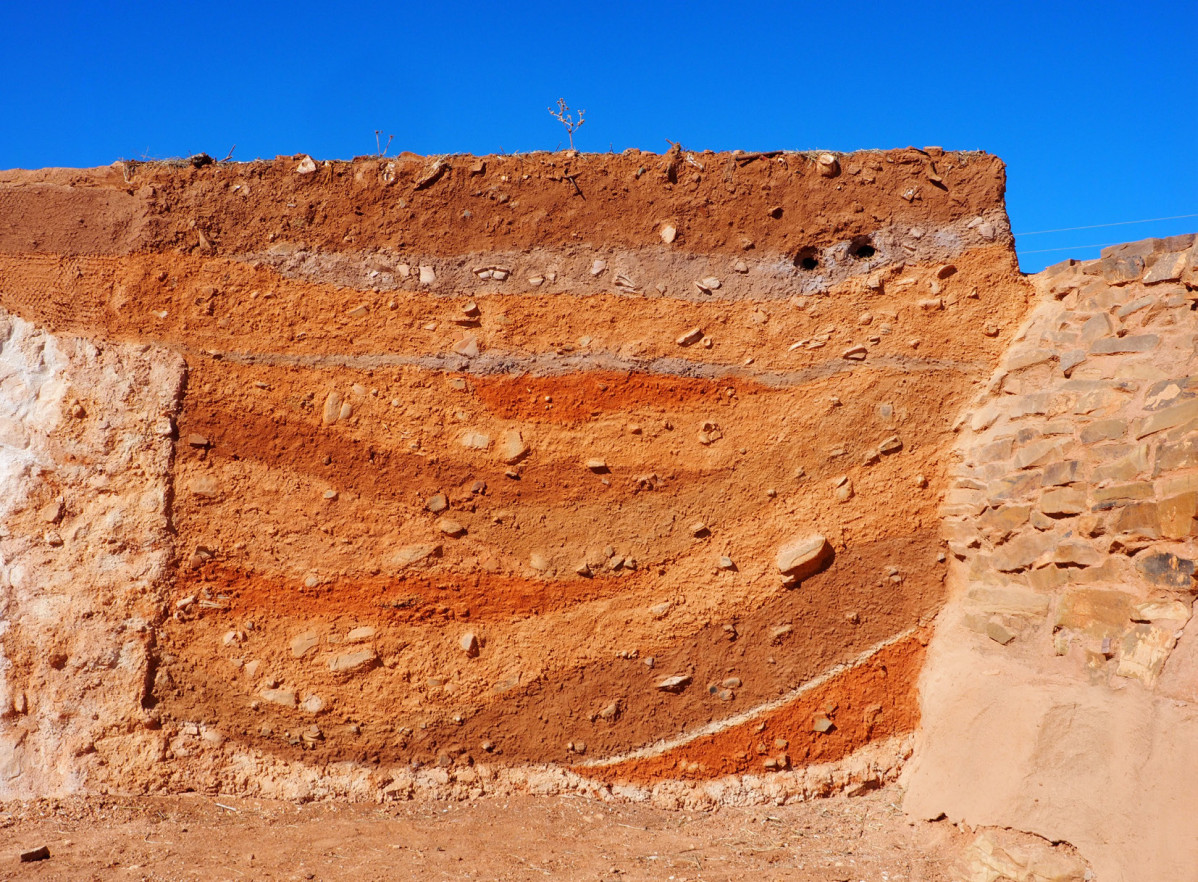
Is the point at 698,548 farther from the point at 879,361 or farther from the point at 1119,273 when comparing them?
the point at 1119,273

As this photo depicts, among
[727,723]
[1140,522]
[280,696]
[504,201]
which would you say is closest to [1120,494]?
[1140,522]

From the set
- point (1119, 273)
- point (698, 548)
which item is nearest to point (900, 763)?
point (698, 548)

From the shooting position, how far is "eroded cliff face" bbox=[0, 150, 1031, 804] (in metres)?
4.52

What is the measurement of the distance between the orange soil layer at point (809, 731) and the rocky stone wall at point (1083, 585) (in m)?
0.16

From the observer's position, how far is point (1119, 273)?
4.56 meters

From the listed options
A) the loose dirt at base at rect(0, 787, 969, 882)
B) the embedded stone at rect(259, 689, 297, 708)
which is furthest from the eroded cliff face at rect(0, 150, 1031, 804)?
the loose dirt at base at rect(0, 787, 969, 882)

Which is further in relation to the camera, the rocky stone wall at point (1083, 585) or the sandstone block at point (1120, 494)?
the sandstone block at point (1120, 494)

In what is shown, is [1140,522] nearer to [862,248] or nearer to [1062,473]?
[1062,473]

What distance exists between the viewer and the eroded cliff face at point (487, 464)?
4.52 metres

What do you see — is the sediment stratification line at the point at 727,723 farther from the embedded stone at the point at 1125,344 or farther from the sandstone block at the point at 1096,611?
the embedded stone at the point at 1125,344

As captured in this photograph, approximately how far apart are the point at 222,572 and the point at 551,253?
2.37 metres

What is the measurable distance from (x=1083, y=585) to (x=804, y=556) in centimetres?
125

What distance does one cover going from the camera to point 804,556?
4.66 metres

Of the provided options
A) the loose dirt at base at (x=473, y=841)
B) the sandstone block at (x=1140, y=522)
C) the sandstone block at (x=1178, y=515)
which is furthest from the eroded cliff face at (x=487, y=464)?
the sandstone block at (x=1178, y=515)
